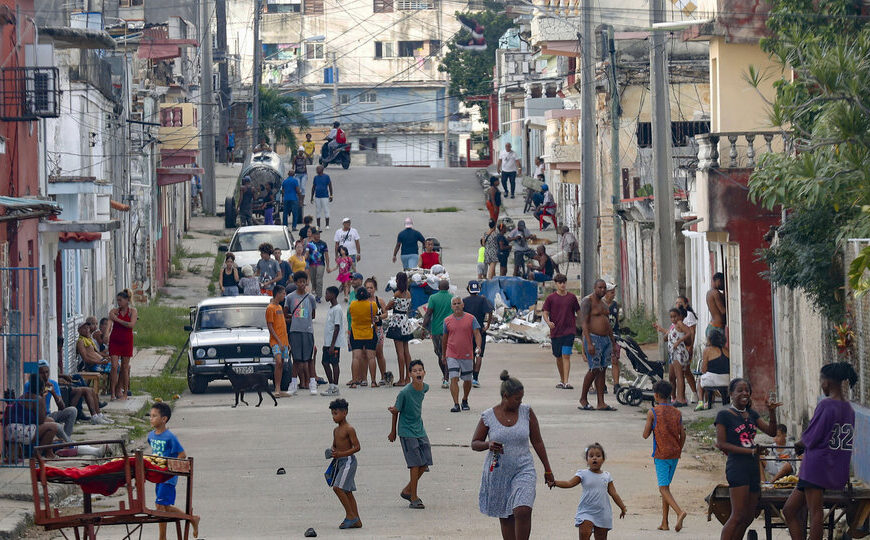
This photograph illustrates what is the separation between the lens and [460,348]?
794 inches

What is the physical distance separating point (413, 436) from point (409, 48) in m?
80.2

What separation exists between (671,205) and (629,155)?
13228 mm

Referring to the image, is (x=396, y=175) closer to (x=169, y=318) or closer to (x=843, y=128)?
(x=169, y=318)

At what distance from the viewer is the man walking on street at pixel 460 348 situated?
20.2 meters

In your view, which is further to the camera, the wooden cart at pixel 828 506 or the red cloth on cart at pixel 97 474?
the wooden cart at pixel 828 506

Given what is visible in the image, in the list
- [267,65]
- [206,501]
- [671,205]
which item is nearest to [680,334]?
[671,205]

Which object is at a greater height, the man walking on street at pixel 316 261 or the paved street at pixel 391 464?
the man walking on street at pixel 316 261

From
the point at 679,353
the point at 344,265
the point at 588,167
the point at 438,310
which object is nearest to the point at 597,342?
the point at 679,353

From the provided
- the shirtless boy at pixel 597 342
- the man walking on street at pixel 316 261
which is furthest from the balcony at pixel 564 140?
the shirtless boy at pixel 597 342

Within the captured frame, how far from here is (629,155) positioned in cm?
3762

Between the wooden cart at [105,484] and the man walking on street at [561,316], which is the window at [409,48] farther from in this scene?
the wooden cart at [105,484]

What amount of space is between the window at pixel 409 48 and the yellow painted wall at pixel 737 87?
227ft

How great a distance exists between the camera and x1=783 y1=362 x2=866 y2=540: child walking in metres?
11.4

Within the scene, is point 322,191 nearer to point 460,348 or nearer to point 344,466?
point 460,348
